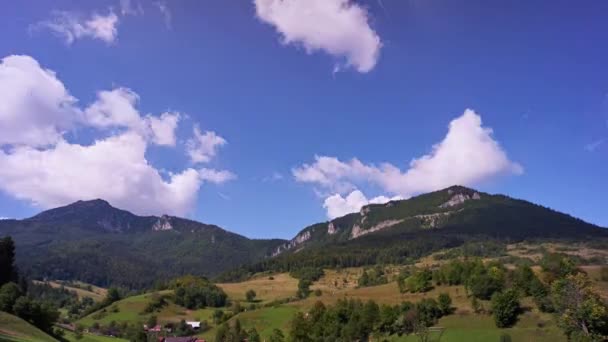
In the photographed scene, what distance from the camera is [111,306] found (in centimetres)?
19838

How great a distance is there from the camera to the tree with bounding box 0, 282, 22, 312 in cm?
9056

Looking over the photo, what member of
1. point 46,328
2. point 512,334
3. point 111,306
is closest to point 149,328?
point 111,306

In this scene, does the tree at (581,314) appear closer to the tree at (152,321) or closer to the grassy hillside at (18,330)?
the grassy hillside at (18,330)

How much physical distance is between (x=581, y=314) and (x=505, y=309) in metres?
26.5

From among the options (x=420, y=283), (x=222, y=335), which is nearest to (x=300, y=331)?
(x=222, y=335)

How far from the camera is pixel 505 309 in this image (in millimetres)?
111375

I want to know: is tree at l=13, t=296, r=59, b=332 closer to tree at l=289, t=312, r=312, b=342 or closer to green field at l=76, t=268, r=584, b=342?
green field at l=76, t=268, r=584, b=342

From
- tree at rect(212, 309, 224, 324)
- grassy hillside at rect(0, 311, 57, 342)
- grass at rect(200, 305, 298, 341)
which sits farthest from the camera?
tree at rect(212, 309, 224, 324)

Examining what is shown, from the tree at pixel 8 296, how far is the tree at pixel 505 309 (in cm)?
9245

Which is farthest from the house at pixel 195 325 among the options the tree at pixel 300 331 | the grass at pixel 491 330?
the grass at pixel 491 330

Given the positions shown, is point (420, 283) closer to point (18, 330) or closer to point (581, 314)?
point (581, 314)

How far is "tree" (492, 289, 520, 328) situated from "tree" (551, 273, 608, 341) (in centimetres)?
1965

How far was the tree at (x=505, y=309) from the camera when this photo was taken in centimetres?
11081

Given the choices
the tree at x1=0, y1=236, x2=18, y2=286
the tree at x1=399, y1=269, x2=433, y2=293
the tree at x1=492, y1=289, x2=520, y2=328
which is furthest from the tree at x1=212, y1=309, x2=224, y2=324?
the tree at x1=492, y1=289, x2=520, y2=328
